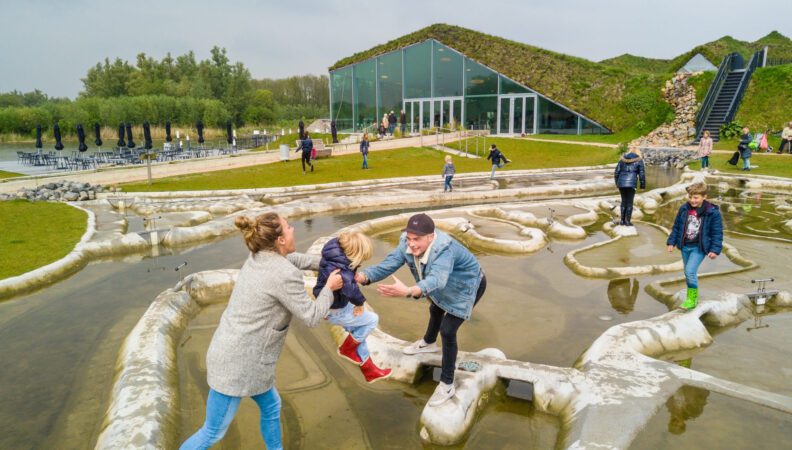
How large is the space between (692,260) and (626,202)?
5657 millimetres

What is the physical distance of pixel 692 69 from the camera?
132 feet

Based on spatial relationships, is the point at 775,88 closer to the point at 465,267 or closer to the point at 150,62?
the point at 465,267

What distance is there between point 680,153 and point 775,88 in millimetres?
9749

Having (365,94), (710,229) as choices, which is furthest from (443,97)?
(710,229)

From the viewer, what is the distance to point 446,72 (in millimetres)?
44938

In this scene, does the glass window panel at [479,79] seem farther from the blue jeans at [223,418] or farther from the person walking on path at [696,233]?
the blue jeans at [223,418]

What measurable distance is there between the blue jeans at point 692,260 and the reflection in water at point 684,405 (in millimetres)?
2449

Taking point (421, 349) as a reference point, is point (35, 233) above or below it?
above

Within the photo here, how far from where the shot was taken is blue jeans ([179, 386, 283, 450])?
3566 mm

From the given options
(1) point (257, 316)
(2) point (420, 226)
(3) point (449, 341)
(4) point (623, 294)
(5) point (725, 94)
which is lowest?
(4) point (623, 294)

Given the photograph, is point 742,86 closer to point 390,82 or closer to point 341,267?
point 390,82

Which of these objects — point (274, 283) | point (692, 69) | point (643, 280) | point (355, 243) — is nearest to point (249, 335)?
point (274, 283)

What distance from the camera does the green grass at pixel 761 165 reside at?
21.9m

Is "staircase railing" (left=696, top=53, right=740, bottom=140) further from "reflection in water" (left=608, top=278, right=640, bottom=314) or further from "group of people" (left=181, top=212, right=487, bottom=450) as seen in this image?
"group of people" (left=181, top=212, right=487, bottom=450)
